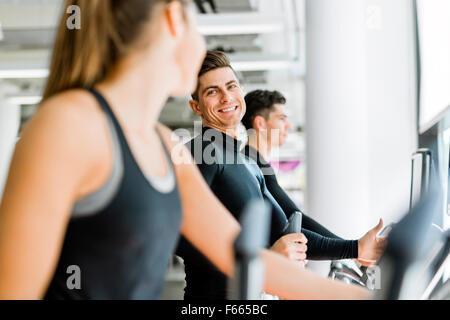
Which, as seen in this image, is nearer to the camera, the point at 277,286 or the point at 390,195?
the point at 277,286

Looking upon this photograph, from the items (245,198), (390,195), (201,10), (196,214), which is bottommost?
(390,195)

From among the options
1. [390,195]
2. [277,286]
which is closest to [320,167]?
[390,195]

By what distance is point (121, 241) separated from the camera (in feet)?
2.05

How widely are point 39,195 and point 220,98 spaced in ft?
3.89

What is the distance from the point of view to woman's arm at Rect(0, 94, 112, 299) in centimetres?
55

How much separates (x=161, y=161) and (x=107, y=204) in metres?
0.13

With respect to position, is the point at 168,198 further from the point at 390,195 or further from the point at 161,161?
the point at 390,195

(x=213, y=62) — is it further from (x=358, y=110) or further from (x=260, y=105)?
(x=358, y=110)

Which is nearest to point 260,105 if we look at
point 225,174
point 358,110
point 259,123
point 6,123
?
point 259,123

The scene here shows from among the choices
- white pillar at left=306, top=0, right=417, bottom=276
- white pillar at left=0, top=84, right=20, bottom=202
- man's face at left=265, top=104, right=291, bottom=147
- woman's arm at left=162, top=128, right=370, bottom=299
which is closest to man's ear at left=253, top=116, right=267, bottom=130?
man's face at left=265, top=104, right=291, bottom=147

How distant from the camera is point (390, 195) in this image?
289cm

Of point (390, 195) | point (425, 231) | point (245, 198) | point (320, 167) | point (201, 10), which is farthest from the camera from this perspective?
point (201, 10)

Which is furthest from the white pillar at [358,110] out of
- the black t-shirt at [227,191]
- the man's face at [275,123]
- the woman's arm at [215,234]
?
the woman's arm at [215,234]

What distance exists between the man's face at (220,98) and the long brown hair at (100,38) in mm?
1036
